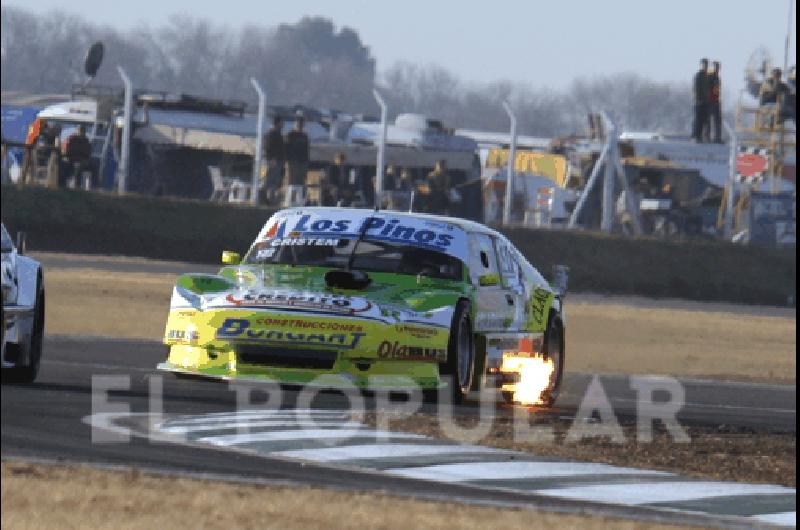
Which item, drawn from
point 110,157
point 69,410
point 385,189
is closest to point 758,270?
point 385,189

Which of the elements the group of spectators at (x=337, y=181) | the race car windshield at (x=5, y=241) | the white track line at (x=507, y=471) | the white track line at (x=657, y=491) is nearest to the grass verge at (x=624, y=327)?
the group of spectators at (x=337, y=181)

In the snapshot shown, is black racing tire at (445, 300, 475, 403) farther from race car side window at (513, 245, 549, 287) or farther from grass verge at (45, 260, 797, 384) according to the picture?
grass verge at (45, 260, 797, 384)

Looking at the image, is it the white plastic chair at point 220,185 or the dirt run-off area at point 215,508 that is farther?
the white plastic chair at point 220,185

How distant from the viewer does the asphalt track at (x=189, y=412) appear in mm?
14242

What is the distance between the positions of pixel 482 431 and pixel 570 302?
61.1 feet

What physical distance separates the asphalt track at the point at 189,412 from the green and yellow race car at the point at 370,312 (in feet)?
1.41

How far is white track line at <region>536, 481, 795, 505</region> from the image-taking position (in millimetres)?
14258

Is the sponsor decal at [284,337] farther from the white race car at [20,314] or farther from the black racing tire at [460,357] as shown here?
the white race car at [20,314]

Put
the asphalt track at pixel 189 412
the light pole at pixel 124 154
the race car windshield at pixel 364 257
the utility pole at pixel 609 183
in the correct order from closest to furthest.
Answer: the race car windshield at pixel 364 257 → the asphalt track at pixel 189 412 → the light pole at pixel 124 154 → the utility pole at pixel 609 183

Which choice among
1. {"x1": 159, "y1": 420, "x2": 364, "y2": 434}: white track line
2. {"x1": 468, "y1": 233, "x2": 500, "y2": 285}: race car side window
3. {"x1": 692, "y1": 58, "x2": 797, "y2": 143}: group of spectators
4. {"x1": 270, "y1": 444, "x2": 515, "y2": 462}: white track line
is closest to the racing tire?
{"x1": 468, "y1": 233, "x2": 500, "y2": 285}: race car side window

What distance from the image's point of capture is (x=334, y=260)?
29.8 ft

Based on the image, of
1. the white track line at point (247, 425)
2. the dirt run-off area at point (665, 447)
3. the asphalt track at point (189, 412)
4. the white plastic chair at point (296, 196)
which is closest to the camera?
the asphalt track at point (189, 412)

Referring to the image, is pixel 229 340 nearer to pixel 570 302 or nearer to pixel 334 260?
pixel 334 260

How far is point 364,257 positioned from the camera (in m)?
8.98
